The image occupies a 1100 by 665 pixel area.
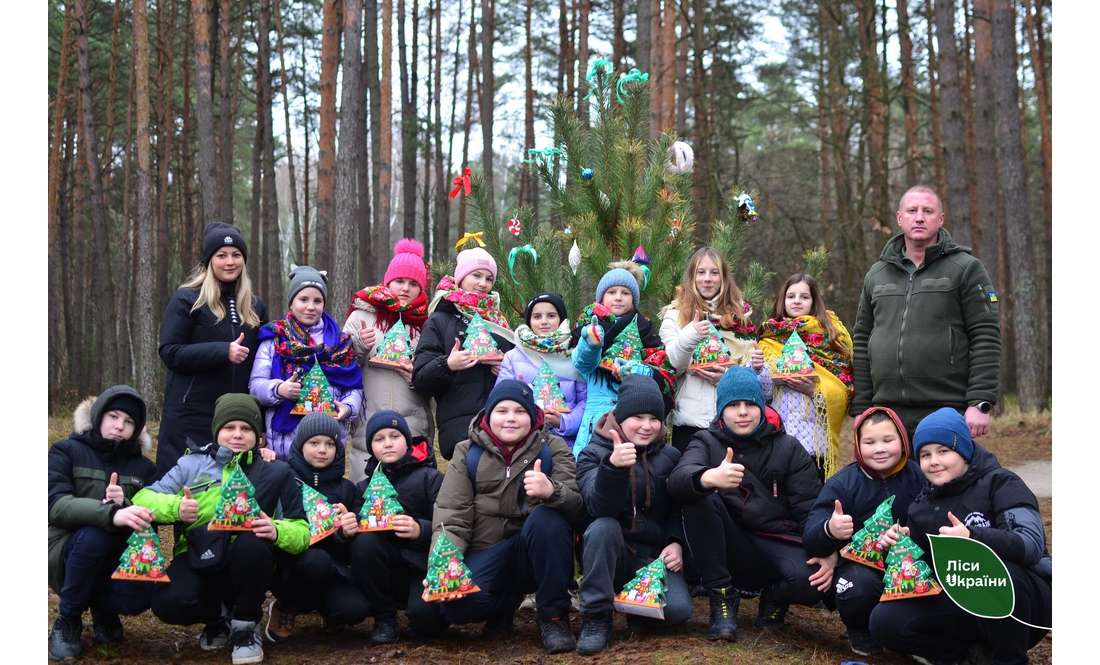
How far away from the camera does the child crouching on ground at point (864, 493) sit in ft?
12.7

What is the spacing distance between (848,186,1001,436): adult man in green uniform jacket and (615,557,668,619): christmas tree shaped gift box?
4.86ft

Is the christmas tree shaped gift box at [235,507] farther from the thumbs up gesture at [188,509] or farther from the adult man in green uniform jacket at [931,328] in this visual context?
the adult man in green uniform jacket at [931,328]

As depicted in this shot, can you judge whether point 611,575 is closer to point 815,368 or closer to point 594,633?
point 594,633

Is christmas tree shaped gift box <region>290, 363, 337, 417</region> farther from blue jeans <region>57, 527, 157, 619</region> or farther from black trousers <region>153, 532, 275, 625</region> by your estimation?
blue jeans <region>57, 527, 157, 619</region>

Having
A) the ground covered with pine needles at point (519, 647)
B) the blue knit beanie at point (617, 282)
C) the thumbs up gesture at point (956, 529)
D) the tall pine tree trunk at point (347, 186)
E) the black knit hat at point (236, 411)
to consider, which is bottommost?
the ground covered with pine needles at point (519, 647)

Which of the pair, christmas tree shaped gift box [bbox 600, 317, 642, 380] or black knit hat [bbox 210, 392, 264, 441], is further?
christmas tree shaped gift box [bbox 600, 317, 642, 380]

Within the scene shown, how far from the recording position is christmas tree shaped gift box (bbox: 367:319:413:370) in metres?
4.84

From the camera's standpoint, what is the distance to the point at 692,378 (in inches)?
190

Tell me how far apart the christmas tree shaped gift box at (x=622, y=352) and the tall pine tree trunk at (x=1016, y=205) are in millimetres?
Result: 9999

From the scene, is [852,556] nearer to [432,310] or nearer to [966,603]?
[966,603]

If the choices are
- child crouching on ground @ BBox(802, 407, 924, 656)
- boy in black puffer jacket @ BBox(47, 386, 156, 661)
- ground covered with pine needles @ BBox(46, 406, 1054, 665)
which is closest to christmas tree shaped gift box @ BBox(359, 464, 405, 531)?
ground covered with pine needles @ BBox(46, 406, 1054, 665)

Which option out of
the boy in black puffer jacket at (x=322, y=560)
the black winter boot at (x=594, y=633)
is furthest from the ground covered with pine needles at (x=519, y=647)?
the boy in black puffer jacket at (x=322, y=560)

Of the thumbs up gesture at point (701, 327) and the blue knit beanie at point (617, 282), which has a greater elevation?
the blue knit beanie at point (617, 282)

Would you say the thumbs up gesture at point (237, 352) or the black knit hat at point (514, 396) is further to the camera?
the thumbs up gesture at point (237, 352)
